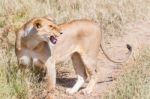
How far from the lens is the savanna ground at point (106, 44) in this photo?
240 inches

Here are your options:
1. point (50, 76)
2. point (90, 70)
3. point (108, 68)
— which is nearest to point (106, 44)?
point (108, 68)

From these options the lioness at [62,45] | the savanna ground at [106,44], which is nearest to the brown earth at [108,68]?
the savanna ground at [106,44]

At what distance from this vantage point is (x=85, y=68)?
7.22m

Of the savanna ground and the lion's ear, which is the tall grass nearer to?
the savanna ground

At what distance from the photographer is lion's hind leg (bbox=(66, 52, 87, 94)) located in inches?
283

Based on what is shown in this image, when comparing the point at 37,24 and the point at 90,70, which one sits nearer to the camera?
the point at 37,24

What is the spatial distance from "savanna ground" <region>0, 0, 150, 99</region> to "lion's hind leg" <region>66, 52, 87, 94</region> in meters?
0.15

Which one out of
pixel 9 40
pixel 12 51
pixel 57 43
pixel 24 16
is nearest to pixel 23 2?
pixel 24 16

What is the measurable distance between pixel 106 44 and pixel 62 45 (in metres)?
2.66

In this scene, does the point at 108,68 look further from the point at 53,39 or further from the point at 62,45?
the point at 53,39

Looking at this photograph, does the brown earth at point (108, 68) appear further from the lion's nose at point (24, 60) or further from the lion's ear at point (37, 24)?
the lion's ear at point (37, 24)

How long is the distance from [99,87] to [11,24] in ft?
7.41

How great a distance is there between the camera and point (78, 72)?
290 inches

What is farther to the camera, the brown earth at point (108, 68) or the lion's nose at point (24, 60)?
the brown earth at point (108, 68)
